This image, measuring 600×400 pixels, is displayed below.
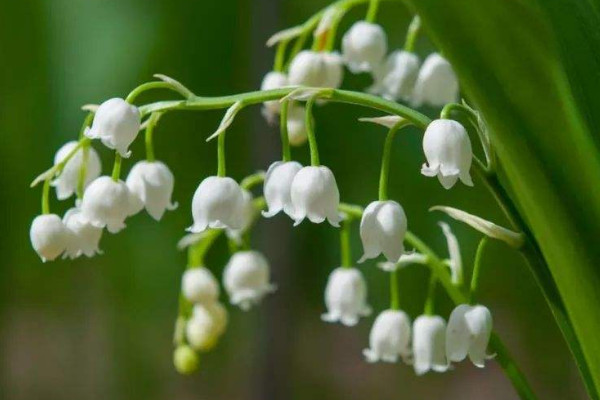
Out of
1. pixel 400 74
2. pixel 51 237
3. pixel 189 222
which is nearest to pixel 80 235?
pixel 51 237

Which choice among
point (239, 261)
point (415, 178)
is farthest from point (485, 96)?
point (415, 178)

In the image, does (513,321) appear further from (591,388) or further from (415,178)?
(591,388)

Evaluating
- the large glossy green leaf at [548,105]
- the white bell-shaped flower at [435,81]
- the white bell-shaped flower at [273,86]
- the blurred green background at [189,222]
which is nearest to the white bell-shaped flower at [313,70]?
the white bell-shaped flower at [273,86]

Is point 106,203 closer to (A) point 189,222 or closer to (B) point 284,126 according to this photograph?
(B) point 284,126

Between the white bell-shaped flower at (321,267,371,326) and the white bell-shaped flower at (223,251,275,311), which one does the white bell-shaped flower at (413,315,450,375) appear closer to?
the white bell-shaped flower at (321,267,371,326)

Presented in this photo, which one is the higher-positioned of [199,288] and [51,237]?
[51,237]

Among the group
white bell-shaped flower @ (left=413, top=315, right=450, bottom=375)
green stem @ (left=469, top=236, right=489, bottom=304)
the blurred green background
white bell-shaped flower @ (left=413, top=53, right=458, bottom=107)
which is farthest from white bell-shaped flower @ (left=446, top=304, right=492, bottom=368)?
the blurred green background
